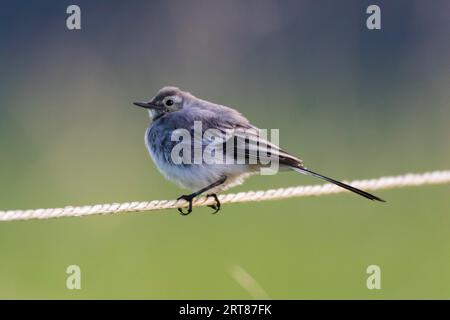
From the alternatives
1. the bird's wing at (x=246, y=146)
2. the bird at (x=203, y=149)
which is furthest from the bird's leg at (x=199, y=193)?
the bird's wing at (x=246, y=146)

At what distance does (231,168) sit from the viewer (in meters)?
6.33

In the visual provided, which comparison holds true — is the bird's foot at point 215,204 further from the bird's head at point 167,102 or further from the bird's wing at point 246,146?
the bird's head at point 167,102

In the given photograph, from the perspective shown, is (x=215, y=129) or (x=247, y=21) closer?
(x=215, y=129)

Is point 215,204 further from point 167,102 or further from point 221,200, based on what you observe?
point 167,102

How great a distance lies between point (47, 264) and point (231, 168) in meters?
2.22

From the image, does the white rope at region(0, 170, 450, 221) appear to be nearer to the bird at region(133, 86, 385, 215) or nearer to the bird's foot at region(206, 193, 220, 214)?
the bird's foot at region(206, 193, 220, 214)

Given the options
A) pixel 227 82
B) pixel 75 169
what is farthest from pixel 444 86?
pixel 75 169

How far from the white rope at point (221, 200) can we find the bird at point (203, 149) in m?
0.15

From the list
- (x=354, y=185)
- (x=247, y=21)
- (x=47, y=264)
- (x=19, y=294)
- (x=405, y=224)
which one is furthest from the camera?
(x=247, y=21)

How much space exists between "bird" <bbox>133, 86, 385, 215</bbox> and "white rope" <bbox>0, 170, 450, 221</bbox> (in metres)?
0.15

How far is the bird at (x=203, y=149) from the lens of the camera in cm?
622

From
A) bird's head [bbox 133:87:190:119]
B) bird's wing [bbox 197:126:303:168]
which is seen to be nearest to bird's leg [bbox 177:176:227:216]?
bird's wing [bbox 197:126:303:168]

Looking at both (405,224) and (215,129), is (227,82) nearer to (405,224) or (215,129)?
(405,224)

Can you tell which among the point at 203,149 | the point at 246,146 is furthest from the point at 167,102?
the point at 246,146
